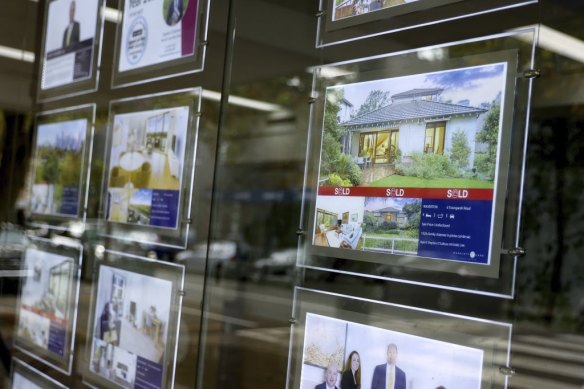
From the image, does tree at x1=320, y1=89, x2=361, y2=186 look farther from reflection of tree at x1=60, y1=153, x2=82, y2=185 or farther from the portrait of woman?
reflection of tree at x1=60, y1=153, x2=82, y2=185

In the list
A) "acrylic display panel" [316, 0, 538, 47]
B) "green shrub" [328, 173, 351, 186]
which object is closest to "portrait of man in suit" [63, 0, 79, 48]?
"acrylic display panel" [316, 0, 538, 47]

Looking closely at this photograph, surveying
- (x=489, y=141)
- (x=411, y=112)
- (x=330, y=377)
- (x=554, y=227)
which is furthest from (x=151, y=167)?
(x=554, y=227)

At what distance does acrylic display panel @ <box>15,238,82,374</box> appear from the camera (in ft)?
15.4

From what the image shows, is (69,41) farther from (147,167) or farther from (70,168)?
(147,167)

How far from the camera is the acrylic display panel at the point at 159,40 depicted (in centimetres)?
371

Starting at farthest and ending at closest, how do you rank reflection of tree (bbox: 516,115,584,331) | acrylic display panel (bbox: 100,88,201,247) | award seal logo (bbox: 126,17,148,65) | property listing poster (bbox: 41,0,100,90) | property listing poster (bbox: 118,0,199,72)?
property listing poster (bbox: 41,0,100,90), award seal logo (bbox: 126,17,148,65), property listing poster (bbox: 118,0,199,72), acrylic display panel (bbox: 100,88,201,247), reflection of tree (bbox: 516,115,584,331)

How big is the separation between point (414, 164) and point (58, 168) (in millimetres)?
3377

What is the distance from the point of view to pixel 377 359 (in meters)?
2.52

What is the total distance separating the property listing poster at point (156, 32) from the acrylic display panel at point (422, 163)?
3.94 ft

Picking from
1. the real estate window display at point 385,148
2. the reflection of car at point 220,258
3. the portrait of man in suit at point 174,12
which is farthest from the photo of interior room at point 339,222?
the portrait of man in suit at point 174,12

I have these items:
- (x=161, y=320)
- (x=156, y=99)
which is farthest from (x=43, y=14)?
(x=161, y=320)

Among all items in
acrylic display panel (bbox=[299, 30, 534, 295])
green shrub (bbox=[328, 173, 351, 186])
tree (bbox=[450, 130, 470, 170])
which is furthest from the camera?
green shrub (bbox=[328, 173, 351, 186])

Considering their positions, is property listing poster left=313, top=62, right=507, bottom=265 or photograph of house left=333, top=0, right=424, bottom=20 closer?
property listing poster left=313, top=62, right=507, bottom=265

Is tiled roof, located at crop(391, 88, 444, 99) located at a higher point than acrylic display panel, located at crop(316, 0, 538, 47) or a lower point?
lower
